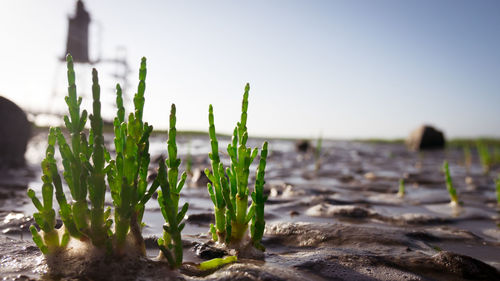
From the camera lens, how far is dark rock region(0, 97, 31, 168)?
581cm

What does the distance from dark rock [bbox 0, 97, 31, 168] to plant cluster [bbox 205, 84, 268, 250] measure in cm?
514

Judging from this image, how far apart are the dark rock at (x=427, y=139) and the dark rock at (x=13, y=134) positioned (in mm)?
22137

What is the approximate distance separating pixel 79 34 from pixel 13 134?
9.94 m

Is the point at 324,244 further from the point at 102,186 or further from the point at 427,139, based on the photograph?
the point at 427,139

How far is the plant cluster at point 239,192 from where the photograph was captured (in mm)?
1810

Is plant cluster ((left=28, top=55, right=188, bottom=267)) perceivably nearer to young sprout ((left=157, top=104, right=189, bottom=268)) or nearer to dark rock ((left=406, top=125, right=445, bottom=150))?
young sprout ((left=157, top=104, right=189, bottom=268))

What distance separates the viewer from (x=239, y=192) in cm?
186

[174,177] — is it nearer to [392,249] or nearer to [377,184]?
[392,249]

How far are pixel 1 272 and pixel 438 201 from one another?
4.44 meters

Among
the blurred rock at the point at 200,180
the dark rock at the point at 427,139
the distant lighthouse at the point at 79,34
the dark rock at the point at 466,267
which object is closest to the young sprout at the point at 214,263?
the dark rock at the point at 466,267

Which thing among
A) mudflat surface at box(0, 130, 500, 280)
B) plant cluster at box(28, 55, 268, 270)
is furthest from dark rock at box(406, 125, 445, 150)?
plant cluster at box(28, 55, 268, 270)

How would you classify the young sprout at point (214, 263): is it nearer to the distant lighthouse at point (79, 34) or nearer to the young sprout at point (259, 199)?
the young sprout at point (259, 199)

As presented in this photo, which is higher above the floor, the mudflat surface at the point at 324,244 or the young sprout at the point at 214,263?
the young sprout at the point at 214,263

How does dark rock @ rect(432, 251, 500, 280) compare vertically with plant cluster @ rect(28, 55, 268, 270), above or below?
below
